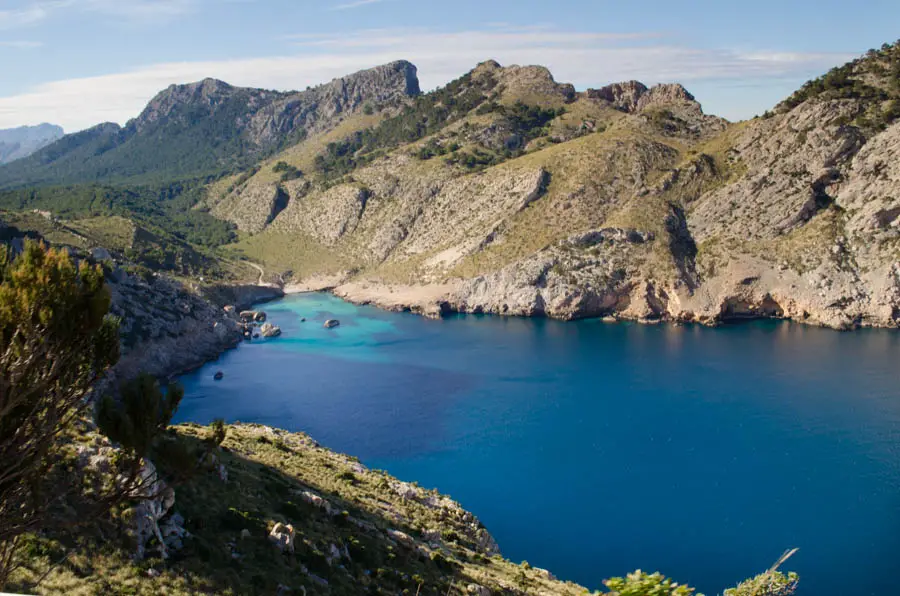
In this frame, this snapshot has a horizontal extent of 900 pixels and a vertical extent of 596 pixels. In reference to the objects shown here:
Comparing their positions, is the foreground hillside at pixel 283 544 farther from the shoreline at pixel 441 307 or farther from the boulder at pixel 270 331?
the shoreline at pixel 441 307

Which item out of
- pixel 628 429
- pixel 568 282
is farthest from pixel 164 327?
pixel 568 282

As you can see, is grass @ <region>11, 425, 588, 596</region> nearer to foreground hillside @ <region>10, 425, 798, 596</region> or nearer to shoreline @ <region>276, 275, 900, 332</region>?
foreground hillside @ <region>10, 425, 798, 596</region>

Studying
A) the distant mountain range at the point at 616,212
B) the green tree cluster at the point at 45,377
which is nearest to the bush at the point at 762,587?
the green tree cluster at the point at 45,377

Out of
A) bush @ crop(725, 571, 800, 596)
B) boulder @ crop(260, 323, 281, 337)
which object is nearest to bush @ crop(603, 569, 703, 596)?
bush @ crop(725, 571, 800, 596)

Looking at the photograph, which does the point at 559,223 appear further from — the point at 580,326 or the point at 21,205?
the point at 21,205


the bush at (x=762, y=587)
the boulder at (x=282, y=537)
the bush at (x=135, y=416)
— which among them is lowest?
the boulder at (x=282, y=537)

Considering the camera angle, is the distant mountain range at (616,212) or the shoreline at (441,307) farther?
the distant mountain range at (616,212)
